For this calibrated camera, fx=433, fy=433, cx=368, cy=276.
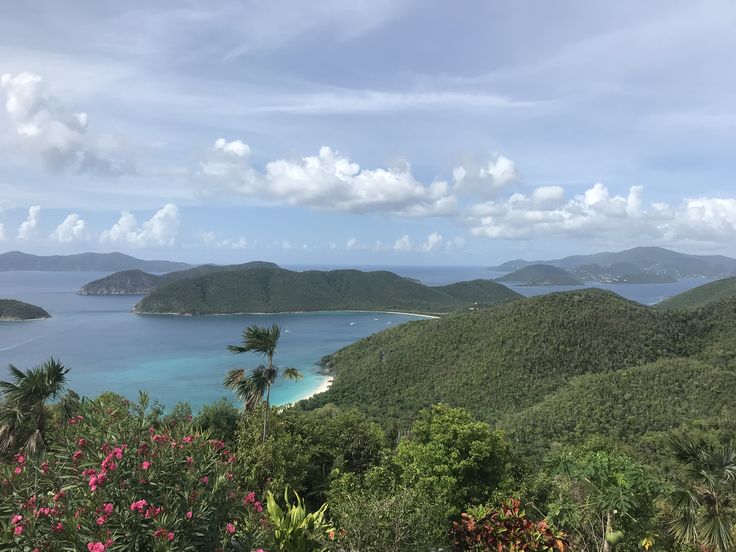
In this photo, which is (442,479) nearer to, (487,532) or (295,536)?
(487,532)

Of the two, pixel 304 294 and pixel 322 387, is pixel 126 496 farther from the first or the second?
pixel 304 294

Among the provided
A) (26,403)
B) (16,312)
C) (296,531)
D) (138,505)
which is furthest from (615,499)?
(16,312)

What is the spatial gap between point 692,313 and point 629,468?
7234 centimetres

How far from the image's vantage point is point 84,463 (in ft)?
16.2

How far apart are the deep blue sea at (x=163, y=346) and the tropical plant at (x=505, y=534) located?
5681cm

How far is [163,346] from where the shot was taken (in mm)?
98688

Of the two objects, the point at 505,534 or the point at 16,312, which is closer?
the point at 505,534

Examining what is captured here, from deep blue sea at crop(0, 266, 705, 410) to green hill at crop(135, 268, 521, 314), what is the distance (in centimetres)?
801

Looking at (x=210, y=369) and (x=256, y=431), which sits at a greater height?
(x=256, y=431)

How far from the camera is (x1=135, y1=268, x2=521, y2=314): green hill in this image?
5979 inches

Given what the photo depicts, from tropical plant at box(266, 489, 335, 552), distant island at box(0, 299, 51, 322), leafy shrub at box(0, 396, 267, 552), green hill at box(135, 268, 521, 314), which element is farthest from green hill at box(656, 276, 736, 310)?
distant island at box(0, 299, 51, 322)

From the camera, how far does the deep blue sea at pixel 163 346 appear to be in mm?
69062

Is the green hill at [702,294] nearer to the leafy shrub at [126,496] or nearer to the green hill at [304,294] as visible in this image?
the green hill at [304,294]

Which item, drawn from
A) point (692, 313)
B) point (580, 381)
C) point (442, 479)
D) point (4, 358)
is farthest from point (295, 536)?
point (4, 358)
